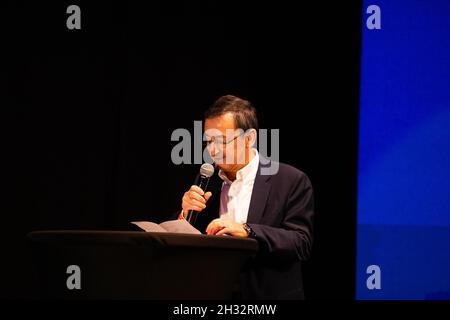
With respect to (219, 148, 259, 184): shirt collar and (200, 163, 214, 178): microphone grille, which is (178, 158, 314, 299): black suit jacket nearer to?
(219, 148, 259, 184): shirt collar

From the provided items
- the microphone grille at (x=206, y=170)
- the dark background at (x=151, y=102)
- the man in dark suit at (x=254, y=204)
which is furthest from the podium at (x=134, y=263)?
the dark background at (x=151, y=102)

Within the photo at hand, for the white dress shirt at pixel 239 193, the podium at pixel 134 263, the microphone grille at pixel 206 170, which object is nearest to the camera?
the podium at pixel 134 263

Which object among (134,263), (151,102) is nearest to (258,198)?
Result: (134,263)

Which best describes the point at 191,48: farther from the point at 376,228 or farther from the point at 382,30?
the point at 376,228

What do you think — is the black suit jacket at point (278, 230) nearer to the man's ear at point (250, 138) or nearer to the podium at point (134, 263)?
the man's ear at point (250, 138)

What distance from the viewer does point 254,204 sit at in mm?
2178

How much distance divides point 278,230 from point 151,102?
1159 mm

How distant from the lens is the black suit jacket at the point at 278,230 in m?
1.99

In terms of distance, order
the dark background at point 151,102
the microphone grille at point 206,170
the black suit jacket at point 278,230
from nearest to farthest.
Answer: the black suit jacket at point 278,230
the microphone grille at point 206,170
the dark background at point 151,102

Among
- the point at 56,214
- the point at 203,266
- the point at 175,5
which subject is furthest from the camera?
the point at 175,5

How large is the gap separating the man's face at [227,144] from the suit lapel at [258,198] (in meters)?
0.13

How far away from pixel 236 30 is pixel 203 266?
1816 millimetres
